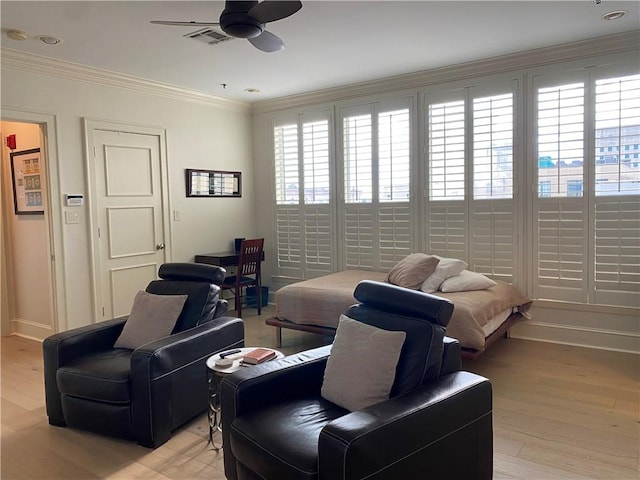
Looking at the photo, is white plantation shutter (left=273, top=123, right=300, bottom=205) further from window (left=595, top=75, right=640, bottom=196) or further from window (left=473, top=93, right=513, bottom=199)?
window (left=595, top=75, right=640, bottom=196)

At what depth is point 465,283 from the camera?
13.8 ft

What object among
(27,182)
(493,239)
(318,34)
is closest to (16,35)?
(27,182)

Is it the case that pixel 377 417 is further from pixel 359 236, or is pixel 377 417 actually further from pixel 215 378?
pixel 359 236

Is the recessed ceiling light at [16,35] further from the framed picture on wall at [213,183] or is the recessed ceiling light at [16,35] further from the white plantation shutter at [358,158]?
the white plantation shutter at [358,158]

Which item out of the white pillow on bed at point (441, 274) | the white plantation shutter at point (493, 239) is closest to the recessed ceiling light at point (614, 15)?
the white plantation shutter at point (493, 239)

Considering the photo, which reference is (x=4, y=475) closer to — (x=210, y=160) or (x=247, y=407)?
(x=247, y=407)

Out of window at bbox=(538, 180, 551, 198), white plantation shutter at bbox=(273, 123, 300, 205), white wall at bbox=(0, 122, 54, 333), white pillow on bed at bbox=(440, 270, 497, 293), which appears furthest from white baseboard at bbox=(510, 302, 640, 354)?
white wall at bbox=(0, 122, 54, 333)

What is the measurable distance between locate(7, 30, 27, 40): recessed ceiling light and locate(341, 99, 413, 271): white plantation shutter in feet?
10.7

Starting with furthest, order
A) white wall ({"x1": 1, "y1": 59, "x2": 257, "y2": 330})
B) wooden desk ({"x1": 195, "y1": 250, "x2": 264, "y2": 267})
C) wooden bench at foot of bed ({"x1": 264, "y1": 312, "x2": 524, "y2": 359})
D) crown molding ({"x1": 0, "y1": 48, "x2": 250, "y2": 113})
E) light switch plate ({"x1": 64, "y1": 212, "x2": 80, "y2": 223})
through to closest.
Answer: wooden desk ({"x1": 195, "y1": 250, "x2": 264, "y2": 267})
light switch plate ({"x1": 64, "y1": 212, "x2": 80, "y2": 223})
white wall ({"x1": 1, "y1": 59, "x2": 257, "y2": 330})
crown molding ({"x1": 0, "y1": 48, "x2": 250, "y2": 113})
wooden bench at foot of bed ({"x1": 264, "y1": 312, "x2": 524, "y2": 359})

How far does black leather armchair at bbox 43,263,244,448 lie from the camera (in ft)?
8.92

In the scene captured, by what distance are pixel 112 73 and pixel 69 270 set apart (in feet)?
6.59

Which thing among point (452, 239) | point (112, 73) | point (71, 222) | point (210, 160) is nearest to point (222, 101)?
point (210, 160)

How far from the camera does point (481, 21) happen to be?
363cm

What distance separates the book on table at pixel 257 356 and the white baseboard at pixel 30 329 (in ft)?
9.94
